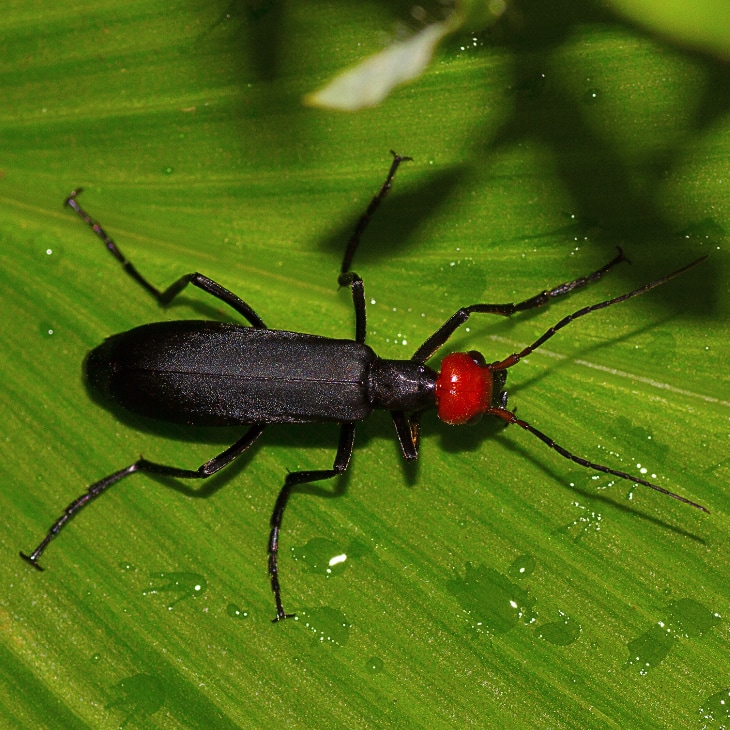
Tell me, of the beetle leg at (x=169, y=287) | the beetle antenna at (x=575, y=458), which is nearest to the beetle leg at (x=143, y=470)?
the beetle leg at (x=169, y=287)

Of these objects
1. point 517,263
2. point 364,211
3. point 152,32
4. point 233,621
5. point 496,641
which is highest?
point 152,32

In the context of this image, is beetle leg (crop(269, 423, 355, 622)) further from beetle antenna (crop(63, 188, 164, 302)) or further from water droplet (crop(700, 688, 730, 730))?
water droplet (crop(700, 688, 730, 730))

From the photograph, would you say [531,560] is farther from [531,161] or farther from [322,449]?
[531,161]

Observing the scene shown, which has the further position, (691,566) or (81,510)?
(81,510)

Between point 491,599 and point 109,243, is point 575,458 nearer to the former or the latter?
point 491,599

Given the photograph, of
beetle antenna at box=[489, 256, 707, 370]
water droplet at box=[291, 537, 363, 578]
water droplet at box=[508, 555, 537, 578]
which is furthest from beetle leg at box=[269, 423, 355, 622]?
water droplet at box=[508, 555, 537, 578]

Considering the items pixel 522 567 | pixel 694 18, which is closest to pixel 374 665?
pixel 522 567

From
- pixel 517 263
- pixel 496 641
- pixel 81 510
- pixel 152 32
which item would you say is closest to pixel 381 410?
pixel 517 263
